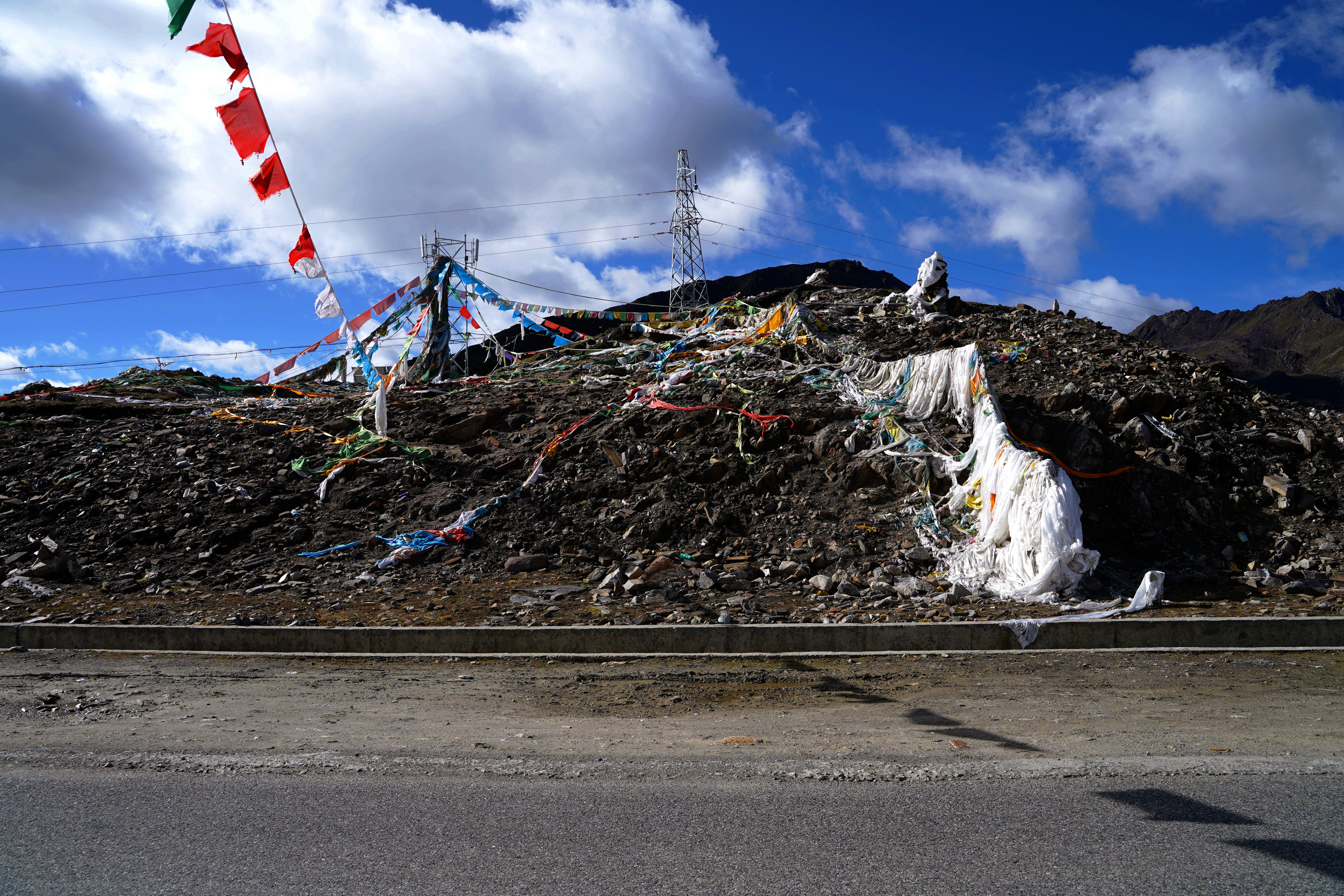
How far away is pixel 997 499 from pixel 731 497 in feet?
11.3

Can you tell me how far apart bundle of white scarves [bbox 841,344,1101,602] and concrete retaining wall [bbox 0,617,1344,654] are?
3.64 ft

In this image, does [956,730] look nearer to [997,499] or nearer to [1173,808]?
[1173,808]

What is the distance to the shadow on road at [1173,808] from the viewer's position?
10.5 feet

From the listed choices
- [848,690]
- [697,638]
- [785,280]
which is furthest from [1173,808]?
[785,280]

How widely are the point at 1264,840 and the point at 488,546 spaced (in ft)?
28.3

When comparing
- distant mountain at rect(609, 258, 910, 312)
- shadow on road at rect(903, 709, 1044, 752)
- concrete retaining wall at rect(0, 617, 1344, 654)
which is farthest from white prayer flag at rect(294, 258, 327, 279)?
distant mountain at rect(609, 258, 910, 312)

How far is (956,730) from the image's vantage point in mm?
4566

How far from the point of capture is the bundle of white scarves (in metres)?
7.76

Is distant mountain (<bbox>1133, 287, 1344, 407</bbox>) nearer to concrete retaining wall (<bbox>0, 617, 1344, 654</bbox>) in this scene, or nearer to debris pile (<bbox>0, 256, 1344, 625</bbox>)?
debris pile (<bbox>0, 256, 1344, 625</bbox>)

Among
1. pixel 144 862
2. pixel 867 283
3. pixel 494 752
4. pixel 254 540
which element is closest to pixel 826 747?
pixel 494 752

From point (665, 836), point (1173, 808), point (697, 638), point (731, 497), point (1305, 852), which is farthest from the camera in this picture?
point (731, 497)

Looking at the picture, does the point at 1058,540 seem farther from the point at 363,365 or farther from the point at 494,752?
the point at 363,365

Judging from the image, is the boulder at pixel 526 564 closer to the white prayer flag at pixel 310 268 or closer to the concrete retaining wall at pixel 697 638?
the concrete retaining wall at pixel 697 638

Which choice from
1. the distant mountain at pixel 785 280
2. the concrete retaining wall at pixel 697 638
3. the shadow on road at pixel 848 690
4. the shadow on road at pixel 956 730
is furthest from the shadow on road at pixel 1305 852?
the distant mountain at pixel 785 280
